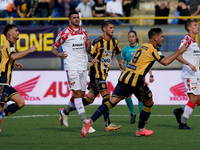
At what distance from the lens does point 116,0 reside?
17406 mm

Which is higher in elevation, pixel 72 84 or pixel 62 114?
pixel 72 84

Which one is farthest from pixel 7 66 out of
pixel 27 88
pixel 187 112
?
pixel 27 88

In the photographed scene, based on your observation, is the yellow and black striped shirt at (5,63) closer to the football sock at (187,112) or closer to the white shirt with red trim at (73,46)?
the white shirt with red trim at (73,46)

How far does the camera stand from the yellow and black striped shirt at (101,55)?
28.8ft

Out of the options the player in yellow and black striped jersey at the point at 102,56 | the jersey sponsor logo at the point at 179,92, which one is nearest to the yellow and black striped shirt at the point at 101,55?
the player in yellow and black striped jersey at the point at 102,56

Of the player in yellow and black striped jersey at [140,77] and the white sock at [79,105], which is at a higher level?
the player in yellow and black striped jersey at [140,77]

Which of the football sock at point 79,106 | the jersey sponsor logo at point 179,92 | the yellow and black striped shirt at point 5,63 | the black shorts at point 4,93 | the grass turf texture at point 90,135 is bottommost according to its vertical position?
the jersey sponsor logo at point 179,92

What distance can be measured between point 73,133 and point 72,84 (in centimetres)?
99

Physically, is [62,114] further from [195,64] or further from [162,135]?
[195,64]

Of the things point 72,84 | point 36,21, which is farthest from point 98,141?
point 36,21

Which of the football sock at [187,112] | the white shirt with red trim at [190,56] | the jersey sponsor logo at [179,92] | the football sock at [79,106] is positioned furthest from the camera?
the jersey sponsor logo at [179,92]

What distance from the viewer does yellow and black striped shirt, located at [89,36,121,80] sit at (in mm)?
8781

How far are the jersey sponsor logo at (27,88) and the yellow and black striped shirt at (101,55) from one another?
6.48 metres

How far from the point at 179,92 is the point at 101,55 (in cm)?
660
